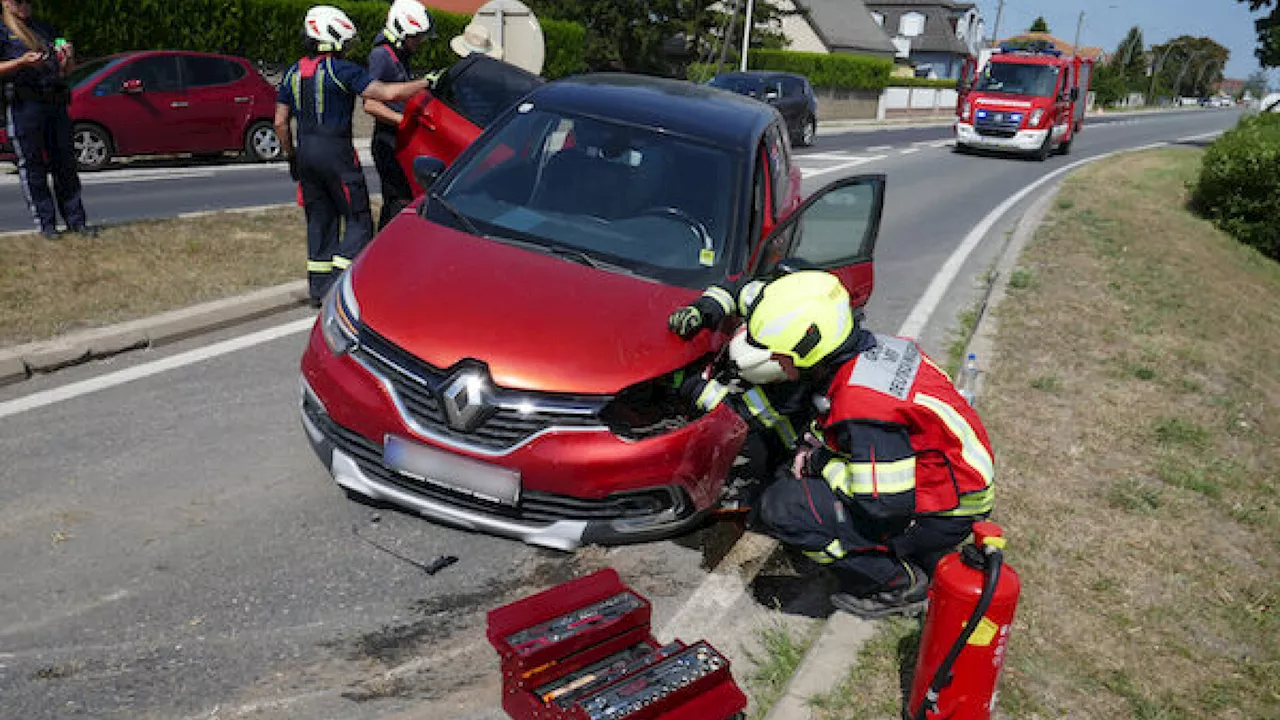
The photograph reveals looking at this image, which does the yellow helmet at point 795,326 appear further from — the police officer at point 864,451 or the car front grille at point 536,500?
the car front grille at point 536,500

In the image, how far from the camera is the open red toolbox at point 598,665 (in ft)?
8.86

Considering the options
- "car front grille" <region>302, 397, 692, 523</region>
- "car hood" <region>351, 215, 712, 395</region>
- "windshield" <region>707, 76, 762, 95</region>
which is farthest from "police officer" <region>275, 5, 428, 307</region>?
"windshield" <region>707, 76, 762, 95</region>

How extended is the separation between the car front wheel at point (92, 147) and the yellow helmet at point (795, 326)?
13203 millimetres

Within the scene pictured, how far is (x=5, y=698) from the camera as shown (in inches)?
110

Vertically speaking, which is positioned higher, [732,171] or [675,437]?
[732,171]

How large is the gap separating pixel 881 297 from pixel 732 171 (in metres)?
4.14

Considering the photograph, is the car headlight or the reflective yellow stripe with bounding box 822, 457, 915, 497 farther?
the car headlight

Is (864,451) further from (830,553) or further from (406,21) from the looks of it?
(406,21)

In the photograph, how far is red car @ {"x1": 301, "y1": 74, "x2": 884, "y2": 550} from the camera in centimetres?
347

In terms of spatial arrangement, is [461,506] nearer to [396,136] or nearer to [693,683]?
[693,683]

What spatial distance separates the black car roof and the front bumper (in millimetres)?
20491

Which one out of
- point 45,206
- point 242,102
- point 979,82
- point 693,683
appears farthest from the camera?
point 979,82

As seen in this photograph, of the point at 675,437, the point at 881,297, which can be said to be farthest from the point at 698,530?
the point at 881,297

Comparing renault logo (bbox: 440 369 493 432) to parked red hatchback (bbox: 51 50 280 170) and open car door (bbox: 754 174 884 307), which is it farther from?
parked red hatchback (bbox: 51 50 280 170)
